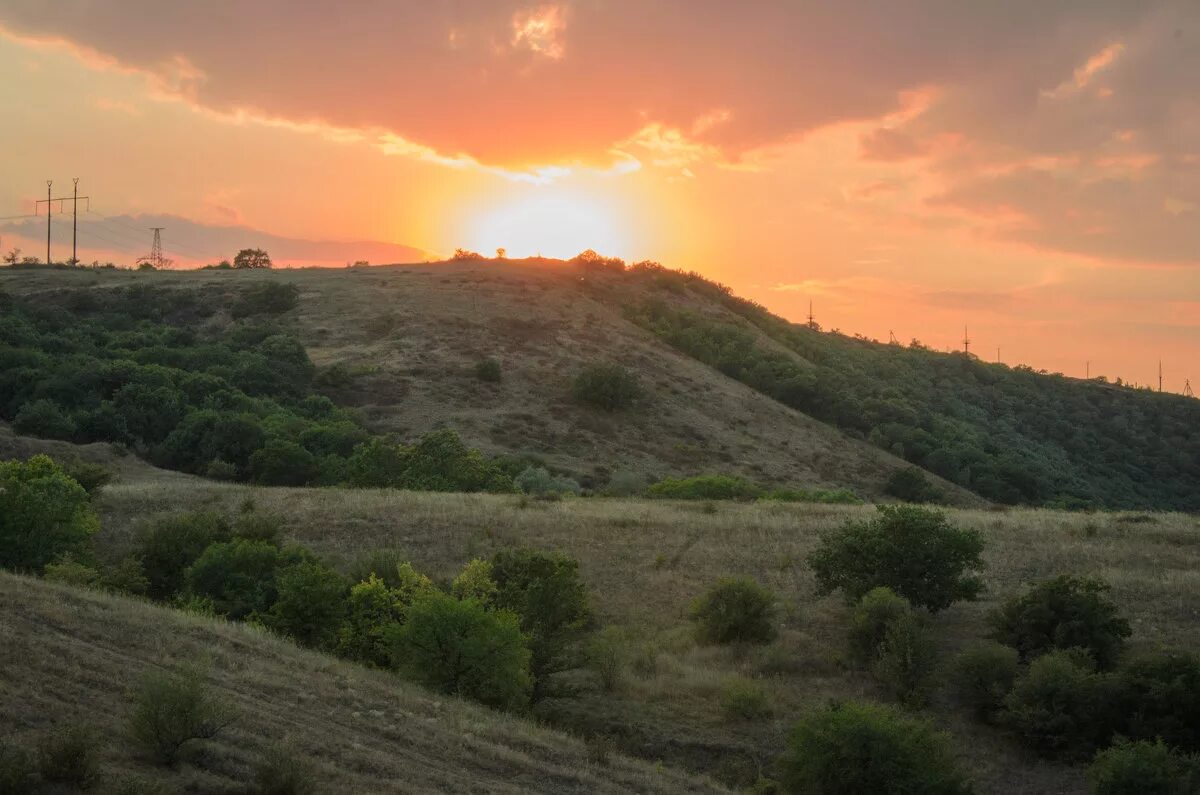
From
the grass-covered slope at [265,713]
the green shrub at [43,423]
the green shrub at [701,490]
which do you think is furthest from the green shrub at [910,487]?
the grass-covered slope at [265,713]

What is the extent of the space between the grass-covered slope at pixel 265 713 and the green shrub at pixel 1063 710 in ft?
27.6

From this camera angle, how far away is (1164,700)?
23.2 metres

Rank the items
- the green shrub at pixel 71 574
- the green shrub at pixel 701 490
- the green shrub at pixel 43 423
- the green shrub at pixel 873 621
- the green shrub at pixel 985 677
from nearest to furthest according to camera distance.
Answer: the green shrub at pixel 71 574, the green shrub at pixel 985 677, the green shrub at pixel 873 621, the green shrub at pixel 701 490, the green shrub at pixel 43 423

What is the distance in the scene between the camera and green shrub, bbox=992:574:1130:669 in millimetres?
26375

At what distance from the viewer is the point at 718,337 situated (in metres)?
94.8

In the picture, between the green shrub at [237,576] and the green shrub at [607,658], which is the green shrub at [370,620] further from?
the green shrub at [607,658]

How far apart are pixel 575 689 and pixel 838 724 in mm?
7832

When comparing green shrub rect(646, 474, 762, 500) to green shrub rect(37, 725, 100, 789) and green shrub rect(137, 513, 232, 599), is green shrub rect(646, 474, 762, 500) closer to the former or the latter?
green shrub rect(137, 513, 232, 599)

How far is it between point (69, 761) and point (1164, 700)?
69.0 feet

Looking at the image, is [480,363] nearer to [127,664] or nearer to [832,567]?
[832,567]

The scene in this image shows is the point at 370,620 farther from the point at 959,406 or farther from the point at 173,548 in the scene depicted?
the point at 959,406

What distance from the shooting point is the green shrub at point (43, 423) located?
183 feet

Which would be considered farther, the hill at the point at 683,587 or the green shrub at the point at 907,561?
the green shrub at the point at 907,561

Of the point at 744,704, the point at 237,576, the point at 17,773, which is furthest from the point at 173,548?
the point at 17,773
